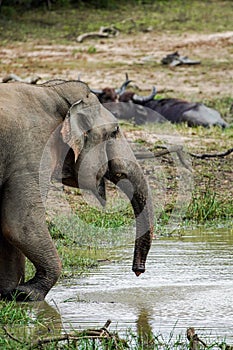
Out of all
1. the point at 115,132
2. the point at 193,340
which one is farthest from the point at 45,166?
the point at 193,340

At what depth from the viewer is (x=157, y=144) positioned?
45.4ft

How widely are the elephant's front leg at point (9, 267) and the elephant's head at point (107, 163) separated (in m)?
0.64

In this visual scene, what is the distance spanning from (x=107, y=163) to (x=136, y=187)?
0.26 metres

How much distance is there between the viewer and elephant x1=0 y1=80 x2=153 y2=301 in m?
6.89

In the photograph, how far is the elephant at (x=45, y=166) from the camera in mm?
6887

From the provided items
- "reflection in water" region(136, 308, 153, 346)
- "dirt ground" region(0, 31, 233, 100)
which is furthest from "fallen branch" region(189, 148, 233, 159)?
"dirt ground" region(0, 31, 233, 100)

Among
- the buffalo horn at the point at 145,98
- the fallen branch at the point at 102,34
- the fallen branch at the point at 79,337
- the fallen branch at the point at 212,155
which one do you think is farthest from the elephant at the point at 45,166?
the fallen branch at the point at 102,34

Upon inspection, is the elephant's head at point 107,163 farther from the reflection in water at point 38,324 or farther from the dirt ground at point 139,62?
the dirt ground at point 139,62

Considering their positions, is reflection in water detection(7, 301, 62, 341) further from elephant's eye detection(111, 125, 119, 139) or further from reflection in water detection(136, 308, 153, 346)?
elephant's eye detection(111, 125, 119, 139)

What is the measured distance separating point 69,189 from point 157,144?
2477 millimetres

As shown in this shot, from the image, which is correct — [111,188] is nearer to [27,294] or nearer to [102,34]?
[27,294]

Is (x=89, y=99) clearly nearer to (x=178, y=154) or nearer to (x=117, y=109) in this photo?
(x=178, y=154)

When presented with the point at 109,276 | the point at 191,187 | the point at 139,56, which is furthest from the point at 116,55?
the point at 109,276

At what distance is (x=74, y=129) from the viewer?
23.4 feet
